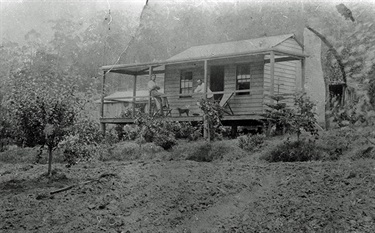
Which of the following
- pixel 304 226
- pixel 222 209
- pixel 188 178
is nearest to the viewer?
pixel 304 226

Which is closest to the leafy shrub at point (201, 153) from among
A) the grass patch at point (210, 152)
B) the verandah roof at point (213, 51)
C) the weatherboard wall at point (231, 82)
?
the grass patch at point (210, 152)

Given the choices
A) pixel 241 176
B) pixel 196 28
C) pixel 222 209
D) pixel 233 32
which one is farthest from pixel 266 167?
pixel 196 28

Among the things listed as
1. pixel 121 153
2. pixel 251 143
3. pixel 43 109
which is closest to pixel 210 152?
pixel 251 143

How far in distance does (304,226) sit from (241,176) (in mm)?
2429

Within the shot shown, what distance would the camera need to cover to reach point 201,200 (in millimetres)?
7391

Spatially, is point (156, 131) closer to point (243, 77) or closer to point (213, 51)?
point (243, 77)

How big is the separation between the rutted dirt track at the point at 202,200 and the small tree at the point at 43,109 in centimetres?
89

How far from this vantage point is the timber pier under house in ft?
56.4

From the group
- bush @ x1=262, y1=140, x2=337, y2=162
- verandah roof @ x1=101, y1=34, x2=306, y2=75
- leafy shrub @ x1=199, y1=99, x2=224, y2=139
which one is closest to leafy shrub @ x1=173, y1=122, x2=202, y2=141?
leafy shrub @ x1=199, y1=99, x2=224, y2=139

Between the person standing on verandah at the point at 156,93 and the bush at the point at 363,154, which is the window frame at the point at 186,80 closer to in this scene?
the person standing on verandah at the point at 156,93

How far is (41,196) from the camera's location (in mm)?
7512

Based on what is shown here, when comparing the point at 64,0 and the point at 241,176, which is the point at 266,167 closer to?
the point at 241,176

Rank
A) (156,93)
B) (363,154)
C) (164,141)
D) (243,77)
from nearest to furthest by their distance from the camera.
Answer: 1. (363,154)
2. (164,141)
3. (156,93)
4. (243,77)

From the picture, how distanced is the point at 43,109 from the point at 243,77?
10953 millimetres
